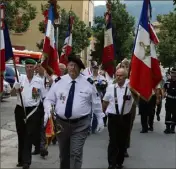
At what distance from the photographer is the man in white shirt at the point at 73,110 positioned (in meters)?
6.88

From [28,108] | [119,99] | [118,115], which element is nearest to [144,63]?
[119,99]

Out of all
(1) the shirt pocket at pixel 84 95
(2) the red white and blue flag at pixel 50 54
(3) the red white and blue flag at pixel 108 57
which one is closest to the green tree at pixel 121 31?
(3) the red white and blue flag at pixel 108 57

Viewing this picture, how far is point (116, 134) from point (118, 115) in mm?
338

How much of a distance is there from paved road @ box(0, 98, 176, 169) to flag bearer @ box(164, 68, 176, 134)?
32 cm

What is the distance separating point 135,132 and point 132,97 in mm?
5517

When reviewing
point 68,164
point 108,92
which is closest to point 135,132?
point 108,92

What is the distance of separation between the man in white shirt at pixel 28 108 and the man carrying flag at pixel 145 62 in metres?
1.67

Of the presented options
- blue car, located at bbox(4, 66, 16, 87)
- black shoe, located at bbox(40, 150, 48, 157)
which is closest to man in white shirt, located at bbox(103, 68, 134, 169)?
black shoe, located at bbox(40, 150, 48, 157)

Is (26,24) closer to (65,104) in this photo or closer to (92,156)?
(92,156)

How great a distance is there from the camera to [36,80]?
336 inches

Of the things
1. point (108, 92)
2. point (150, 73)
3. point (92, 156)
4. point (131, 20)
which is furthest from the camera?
point (131, 20)

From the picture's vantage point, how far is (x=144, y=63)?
8.17m

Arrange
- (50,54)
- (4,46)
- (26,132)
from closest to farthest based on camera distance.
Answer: (26,132), (4,46), (50,54)

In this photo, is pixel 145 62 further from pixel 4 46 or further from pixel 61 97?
pixel 4 46
